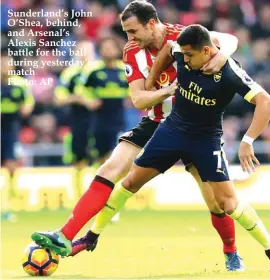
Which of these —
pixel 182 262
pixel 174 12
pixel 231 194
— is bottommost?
pixel 182 262

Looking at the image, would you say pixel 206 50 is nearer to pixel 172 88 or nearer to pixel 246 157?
pixel 172 88

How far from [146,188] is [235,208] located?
23.7ft

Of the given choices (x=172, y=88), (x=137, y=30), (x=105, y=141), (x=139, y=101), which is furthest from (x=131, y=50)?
(x=105, y=141)

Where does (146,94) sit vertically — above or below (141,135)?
above

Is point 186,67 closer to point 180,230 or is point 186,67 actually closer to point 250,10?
point 180,230

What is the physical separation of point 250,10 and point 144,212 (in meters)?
6.35

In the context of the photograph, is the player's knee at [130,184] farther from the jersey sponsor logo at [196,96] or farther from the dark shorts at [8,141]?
the dark shorts at [8,141]

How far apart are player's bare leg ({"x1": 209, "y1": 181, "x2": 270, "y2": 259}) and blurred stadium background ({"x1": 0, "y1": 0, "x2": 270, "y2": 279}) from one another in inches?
12.2

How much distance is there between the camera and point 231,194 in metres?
7.45

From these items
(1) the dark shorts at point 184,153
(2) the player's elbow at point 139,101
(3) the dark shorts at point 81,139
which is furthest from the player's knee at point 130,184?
(3) the dark shorts at point 81,139

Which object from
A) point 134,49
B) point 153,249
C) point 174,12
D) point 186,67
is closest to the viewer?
point 186,67

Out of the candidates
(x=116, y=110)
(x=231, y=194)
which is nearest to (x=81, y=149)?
(x=116, y=110)

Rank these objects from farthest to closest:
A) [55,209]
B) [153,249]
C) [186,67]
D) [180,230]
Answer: [55,209]
[180,230]
[153,249]
[186,67]

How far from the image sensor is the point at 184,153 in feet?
24.8
